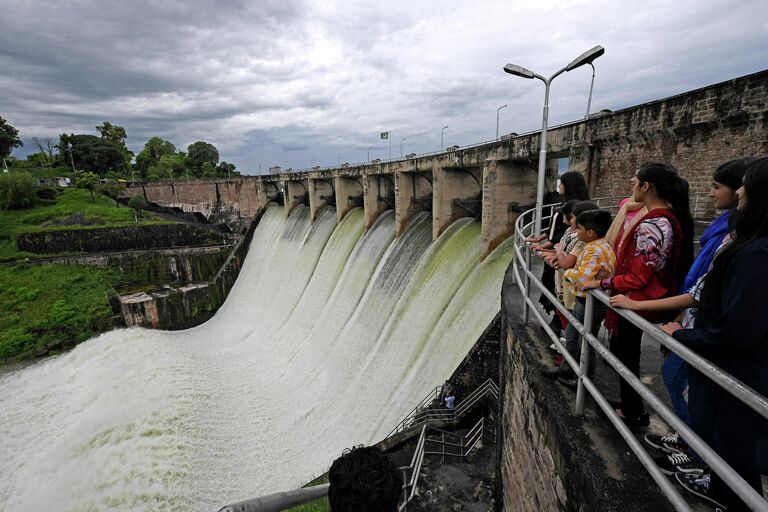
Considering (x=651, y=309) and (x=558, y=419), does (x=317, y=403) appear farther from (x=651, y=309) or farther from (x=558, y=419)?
(x=651, y=309)

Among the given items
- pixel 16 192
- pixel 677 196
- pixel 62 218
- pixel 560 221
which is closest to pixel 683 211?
pixel 677 196

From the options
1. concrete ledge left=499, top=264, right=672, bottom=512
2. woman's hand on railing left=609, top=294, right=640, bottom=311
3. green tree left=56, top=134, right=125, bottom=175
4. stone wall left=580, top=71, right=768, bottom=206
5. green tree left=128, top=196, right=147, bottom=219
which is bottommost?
concrete ledge left=499, top=264, right=672, bottom=512

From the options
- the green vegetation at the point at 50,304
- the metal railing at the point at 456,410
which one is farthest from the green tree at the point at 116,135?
the metal railing at the point at 456,410

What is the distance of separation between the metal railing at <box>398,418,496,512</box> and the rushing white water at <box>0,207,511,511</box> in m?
1.97

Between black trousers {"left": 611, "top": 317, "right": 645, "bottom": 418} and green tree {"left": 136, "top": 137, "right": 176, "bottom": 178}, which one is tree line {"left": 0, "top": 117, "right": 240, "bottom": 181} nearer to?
green tree {"left": 136, "top": 137, "right": 176, "bottom": 178}

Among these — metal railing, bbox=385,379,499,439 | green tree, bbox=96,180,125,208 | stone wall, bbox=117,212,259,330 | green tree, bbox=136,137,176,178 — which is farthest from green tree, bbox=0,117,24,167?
metal railing, bbox=385,379,499,439

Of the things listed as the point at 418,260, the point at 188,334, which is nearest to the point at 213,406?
the point at 188,334

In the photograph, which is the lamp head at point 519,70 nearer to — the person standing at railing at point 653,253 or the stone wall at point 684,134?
the stone wall at point 684,134

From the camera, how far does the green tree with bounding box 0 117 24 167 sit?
50.5m

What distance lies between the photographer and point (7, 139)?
50719 millimetres

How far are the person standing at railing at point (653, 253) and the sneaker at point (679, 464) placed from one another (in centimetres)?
33

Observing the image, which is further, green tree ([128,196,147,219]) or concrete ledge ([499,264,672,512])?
green tree ([128,196,147,219])

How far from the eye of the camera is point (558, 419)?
8.89 feet

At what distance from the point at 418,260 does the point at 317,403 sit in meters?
6.15
